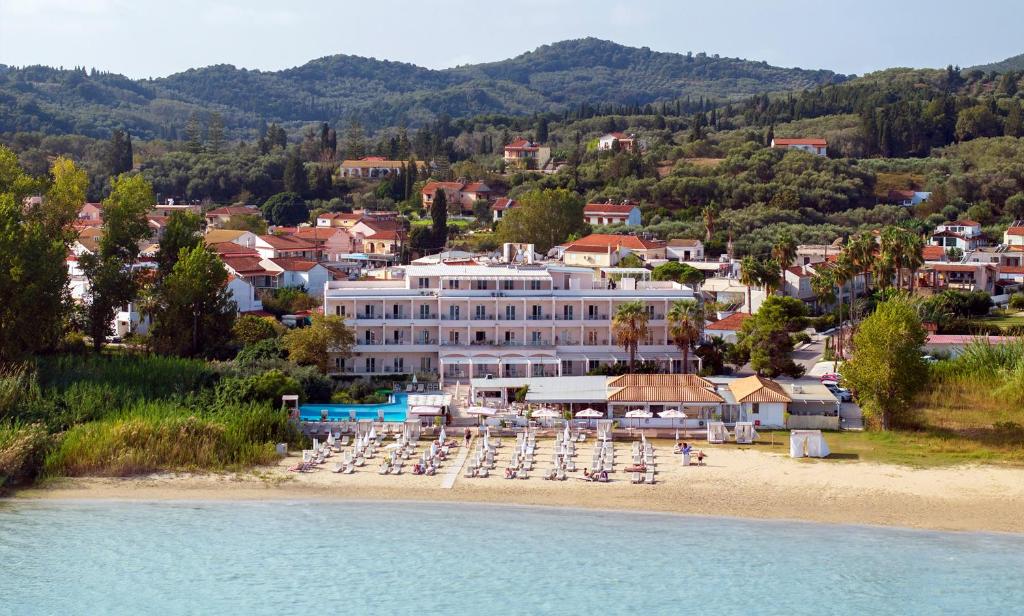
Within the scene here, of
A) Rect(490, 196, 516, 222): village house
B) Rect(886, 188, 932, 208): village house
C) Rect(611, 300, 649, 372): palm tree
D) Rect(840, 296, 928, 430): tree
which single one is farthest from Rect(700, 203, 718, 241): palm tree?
Rect(840, 296, 928, 430): tree

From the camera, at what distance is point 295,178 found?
111 metres

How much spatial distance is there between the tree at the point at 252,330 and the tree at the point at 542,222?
31.9m

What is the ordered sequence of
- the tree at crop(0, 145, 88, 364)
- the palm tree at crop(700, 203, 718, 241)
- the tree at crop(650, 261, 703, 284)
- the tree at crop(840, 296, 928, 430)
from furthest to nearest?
the palm tree at crop(700, 203, 718, 241) < the tree at crop(650, 261, 703, 284) < the tree at crop(0, 145, 88, 364) < the tree at crop(840, 296, 928, 430)

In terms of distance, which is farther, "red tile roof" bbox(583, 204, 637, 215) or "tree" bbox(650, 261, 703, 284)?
"red tile roof" bbox(583, 204, 637, 215)

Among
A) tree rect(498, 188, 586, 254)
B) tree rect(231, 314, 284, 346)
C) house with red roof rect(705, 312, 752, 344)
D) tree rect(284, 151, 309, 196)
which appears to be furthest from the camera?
tree rect(284, 151, 309, 196)

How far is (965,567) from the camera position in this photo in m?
28.1

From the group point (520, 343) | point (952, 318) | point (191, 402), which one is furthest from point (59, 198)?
point (952, 318)

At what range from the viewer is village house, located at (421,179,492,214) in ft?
346

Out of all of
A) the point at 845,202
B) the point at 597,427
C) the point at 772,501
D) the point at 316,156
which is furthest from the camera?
the point at 316,156

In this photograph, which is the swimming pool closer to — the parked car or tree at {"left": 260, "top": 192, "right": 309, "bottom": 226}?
the parked car

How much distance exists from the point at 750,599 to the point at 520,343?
814 inches

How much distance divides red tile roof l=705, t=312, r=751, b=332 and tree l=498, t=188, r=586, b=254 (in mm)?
28667

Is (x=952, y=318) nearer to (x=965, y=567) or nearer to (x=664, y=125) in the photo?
(x=965, y=567)

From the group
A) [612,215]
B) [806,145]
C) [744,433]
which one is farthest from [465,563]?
[806,145]
